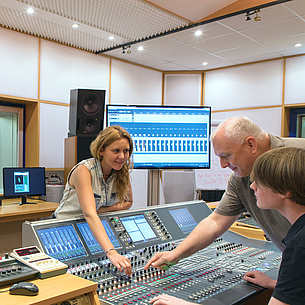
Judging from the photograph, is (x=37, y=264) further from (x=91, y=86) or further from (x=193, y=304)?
(x=91, y=86)

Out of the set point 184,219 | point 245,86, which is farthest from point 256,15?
point 184,219

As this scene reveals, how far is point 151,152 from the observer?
8.57 ft

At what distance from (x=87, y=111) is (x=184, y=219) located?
7.27 feet

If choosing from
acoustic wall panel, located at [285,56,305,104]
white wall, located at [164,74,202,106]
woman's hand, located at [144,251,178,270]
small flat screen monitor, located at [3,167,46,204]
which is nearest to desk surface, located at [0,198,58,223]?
small flat screen monitor, located at [3,167,46,204]

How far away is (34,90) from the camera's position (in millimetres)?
4617

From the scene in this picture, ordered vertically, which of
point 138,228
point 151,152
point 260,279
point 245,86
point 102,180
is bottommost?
point 260,279

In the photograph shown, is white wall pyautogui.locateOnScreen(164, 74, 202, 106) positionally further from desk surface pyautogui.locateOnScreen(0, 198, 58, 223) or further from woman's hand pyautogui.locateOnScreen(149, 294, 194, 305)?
woman's hand pyautogui.locateOnScreen(149, 294, 194, 305)

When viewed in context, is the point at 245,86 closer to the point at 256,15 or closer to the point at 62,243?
the point at 256,15

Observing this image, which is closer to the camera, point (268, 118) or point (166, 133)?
point (166, 133)

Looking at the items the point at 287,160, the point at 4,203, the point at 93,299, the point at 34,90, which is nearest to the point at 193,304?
the point at 93,299

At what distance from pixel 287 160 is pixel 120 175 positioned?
122 cm

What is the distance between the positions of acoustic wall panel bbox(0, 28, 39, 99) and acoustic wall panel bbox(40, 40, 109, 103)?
0.13m

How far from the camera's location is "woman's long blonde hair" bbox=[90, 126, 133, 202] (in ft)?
6.43

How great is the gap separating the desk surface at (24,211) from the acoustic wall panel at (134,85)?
2.24 metres
